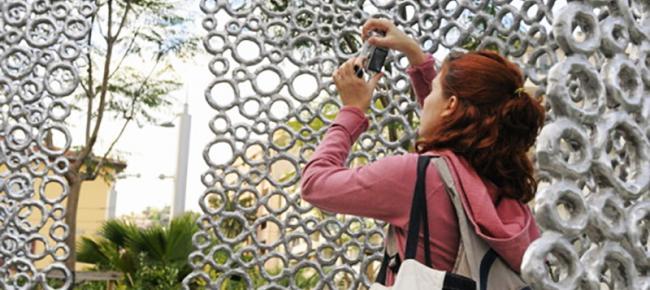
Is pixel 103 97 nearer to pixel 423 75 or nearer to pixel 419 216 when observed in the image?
pixel 423 75

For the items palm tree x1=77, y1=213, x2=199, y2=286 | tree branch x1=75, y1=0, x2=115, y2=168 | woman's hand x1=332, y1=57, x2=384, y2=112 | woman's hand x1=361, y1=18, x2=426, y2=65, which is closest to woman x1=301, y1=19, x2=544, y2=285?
woman's hand x1=332, y1=57, x2=384, y2=112

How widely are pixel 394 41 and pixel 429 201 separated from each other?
507 millimetres

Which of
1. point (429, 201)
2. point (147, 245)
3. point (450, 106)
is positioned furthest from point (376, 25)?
point (147, 245)

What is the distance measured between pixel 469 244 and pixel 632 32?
382 mm

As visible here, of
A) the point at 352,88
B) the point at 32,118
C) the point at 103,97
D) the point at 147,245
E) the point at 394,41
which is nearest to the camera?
the point at 352,88

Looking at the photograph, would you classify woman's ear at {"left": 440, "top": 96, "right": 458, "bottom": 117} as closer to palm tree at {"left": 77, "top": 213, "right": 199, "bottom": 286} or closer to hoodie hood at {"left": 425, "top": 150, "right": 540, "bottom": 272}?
hoodie hood at {"left": 425, "top": 150, "right": 540, "bottom": 272}

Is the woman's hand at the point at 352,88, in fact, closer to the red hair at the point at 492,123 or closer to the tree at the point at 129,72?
the red hair at the point at 492,123

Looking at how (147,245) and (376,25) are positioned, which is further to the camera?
(147,245)

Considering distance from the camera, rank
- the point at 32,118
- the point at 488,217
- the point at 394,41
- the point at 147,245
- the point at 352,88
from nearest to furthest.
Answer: the point at 488,217, the point at 352,88, the point at 394,41, the point at 32,118, the point at 147,245

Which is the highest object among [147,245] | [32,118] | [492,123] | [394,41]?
[394,41]

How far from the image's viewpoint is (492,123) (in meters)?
1.32

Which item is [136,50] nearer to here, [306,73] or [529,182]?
[306,73]

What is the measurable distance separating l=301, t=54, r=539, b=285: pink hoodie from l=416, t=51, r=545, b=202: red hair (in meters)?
0.02

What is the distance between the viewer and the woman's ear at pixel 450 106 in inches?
53.0
